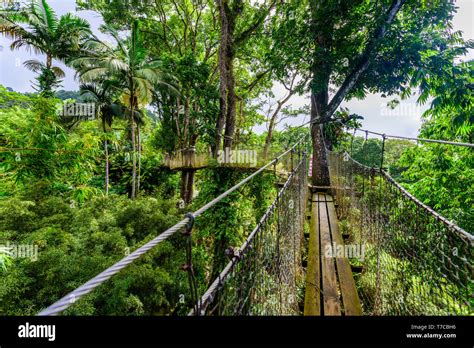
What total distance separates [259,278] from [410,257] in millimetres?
1200

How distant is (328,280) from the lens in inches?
71.2

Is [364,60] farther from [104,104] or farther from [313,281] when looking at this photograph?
[104,104]

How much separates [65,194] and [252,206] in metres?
4.70

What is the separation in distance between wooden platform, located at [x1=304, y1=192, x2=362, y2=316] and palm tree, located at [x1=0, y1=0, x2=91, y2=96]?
725 centimetres

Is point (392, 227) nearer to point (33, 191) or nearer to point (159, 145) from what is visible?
point (33, 191)

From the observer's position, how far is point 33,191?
4.46 m

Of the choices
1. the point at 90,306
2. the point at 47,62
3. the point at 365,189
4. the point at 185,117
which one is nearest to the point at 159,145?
the point at 185,117

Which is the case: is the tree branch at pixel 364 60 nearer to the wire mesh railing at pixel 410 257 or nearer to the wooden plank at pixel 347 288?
the wire mesh railing at pixel 410 257

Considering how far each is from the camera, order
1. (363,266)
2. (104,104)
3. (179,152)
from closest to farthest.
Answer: (363,266) < (179,152) < (104,104)

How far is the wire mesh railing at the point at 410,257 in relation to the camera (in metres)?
1.11

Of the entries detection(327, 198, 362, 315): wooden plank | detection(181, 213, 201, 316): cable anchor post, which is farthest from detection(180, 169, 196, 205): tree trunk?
detection(181, 213, 201, 316): cable anchor post

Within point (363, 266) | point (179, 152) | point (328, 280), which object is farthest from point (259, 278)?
point (179, 152)

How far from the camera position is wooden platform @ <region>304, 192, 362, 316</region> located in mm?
1538

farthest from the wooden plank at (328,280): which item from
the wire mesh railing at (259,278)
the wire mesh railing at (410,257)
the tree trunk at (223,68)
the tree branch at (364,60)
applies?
the tree trunk at (223,68)
